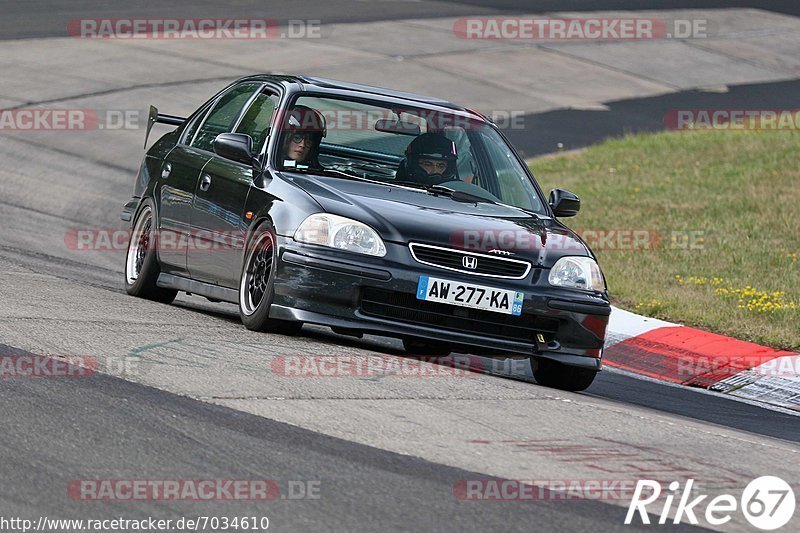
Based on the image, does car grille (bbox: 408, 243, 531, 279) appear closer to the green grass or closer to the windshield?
the windshield

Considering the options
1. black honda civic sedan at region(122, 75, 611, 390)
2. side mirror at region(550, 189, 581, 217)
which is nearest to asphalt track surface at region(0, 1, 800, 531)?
black honda civic sedan at region(122, 75, 611, 390)

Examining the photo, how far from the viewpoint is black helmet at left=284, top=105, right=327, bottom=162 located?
9.14 meters

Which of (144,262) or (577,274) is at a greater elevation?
(577,274)

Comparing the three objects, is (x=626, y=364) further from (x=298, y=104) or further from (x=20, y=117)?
(x=20, y=117)

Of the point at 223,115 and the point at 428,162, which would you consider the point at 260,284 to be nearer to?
the point at 428,162

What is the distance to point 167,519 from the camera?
489 cm

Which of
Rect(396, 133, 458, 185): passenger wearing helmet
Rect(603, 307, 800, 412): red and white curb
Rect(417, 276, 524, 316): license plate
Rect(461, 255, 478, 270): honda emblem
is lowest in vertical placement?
Rect(603, 307, 800, 412): red and white curb

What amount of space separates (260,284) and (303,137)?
1107 mm

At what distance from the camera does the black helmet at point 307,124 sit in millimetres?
9141

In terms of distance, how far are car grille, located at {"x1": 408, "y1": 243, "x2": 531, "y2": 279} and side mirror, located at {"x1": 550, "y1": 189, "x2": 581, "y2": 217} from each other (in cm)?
130

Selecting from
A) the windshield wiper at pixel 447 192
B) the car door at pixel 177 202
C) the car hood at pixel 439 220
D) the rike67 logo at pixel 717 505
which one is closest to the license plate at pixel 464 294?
the car hood at pixel 439 220

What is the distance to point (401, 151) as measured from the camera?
9289 mm

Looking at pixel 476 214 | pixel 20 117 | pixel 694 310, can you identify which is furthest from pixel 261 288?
pixel 20 117

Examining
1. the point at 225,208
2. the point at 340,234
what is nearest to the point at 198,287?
the point at 225,208
